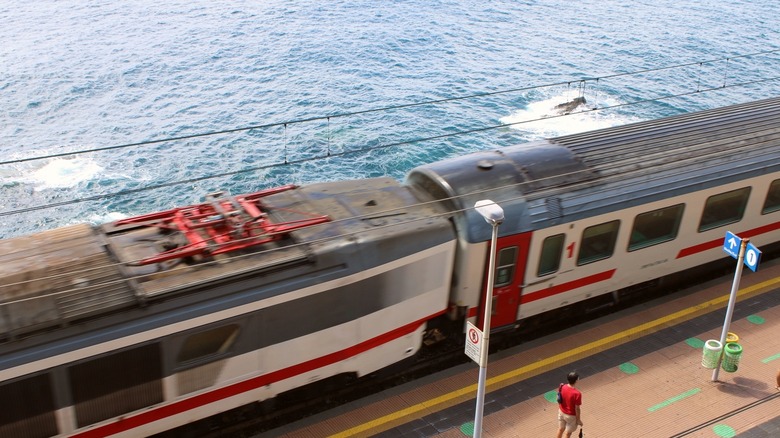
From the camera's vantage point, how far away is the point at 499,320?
50.2 feet

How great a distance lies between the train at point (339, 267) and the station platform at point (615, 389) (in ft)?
2.49

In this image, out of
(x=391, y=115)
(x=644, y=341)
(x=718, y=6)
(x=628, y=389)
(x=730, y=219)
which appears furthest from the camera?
(x=718, y=6)

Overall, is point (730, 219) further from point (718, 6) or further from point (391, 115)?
point (718, 6)

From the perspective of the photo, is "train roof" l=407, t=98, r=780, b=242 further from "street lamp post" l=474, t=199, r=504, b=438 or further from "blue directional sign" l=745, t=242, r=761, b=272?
"street lamp post" l=474, t=199, r=504, b=438

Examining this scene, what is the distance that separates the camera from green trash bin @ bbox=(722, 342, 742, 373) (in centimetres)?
1491

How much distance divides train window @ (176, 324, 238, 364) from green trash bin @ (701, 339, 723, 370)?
921 centimetres

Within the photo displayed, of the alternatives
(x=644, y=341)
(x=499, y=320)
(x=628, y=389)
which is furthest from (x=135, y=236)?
(x=644, y=341)

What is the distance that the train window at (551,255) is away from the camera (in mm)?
15180

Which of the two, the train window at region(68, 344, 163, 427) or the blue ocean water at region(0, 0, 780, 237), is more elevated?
the train window at region(68, 344, 163, 427)

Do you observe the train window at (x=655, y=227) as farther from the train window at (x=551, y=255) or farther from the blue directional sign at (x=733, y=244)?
the blue directional sign at (x=733, y=244)

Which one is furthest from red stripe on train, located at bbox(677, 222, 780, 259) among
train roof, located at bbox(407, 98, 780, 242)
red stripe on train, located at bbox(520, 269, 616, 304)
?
red stripe on train, located at bbox(520, 269, 616, 304)

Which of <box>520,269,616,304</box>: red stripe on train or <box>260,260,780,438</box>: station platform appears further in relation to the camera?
<box>520,269,616,304</box>: red stripe on train

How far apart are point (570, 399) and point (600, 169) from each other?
18.6ft

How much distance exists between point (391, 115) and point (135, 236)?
105ft
